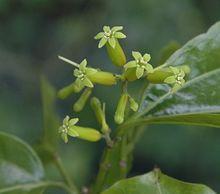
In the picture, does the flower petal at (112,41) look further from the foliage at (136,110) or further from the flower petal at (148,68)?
the flower petal at (148,68)

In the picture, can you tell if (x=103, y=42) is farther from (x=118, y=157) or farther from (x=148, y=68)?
(x=118, y=157)

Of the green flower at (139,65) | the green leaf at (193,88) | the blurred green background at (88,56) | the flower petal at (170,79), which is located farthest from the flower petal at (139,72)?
the blurred green background at (88,56)

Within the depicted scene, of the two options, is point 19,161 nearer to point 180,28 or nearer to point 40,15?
point 180,28

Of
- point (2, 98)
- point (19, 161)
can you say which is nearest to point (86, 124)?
point (2, 98)

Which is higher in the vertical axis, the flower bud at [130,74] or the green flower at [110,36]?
the green flower at [110,36]

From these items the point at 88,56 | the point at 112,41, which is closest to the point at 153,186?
the point at 112,41

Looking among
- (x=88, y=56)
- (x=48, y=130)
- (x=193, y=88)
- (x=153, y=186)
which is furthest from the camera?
(x=88, y=56)

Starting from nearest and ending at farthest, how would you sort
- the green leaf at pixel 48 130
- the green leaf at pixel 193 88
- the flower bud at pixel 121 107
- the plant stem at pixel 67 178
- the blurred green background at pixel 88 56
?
the flower bud at pixel 121 107 → the green leaf at pixel 193 88 → the plant stem at pixel 67 178 → the green leaf at pixel 48 130 → the blurred green background at pixel 88 56
